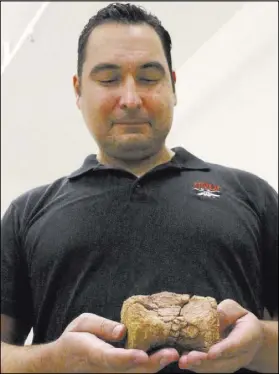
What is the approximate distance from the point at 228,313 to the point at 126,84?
267 mm

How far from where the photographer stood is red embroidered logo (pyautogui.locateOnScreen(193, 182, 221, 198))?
0.55 meters

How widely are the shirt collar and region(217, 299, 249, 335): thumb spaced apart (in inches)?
7.9

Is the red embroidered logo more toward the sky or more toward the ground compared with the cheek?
more toward the ground

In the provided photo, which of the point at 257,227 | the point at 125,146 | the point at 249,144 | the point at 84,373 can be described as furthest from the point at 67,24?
the point at 84,373

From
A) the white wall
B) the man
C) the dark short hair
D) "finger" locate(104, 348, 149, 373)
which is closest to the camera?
"finger" locate(104, 348, 149, 373)

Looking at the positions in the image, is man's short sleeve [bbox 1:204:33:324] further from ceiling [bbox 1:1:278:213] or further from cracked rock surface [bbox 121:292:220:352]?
ceiling [bbox 1:1:278:213]

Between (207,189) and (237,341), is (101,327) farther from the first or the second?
(207,189)

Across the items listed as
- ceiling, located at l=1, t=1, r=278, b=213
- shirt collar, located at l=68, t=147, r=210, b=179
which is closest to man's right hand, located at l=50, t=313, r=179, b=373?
shirt collar, located at l=68, t=147, r=210, b=179

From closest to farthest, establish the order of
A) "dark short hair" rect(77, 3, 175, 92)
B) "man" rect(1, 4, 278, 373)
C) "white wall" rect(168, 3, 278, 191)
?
1. "man" rect(1, 4, 278, 373)
2. "dark short hair" rect(77, 3, 175, 92)
3. "white wall" rect(168, 3, 278, 191)

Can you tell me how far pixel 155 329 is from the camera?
40 cm

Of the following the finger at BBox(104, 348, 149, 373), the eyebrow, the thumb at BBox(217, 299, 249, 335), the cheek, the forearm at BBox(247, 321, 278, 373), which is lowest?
the forearm at BBox(247, 321, 278, 373)

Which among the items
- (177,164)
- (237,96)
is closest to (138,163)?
(177,164)

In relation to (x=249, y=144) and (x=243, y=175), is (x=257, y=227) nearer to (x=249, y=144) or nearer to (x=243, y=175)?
(x=243, y=175)

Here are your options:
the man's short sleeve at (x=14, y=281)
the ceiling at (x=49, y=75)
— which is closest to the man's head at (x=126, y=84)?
the man's short sleeve at (x=14, y=281)
